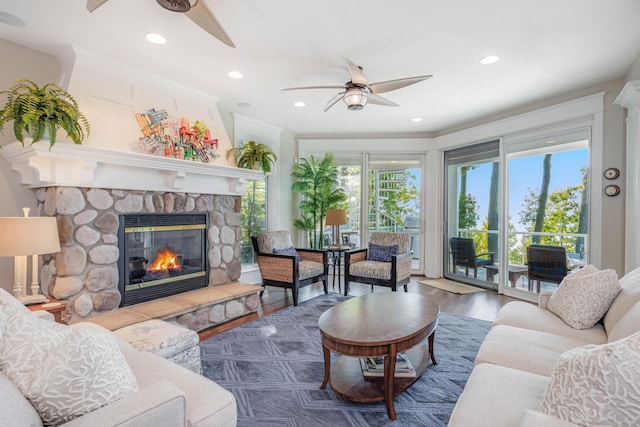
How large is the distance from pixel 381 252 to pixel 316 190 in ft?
5.20

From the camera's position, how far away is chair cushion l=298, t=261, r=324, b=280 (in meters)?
4.34

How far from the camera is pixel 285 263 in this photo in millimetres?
4262

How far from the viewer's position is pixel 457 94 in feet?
13.3

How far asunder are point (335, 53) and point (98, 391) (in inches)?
114

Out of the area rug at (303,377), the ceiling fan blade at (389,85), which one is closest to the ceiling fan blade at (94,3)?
the ceiling fan blade at (389,85)

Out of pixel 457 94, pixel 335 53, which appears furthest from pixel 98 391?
pixel 457 94

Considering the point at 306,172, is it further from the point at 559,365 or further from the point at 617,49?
the point at 559,365

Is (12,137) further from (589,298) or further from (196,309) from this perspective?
(589,298)

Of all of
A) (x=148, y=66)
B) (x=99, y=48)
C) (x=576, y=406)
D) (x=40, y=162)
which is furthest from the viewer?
(x=148, y=66)

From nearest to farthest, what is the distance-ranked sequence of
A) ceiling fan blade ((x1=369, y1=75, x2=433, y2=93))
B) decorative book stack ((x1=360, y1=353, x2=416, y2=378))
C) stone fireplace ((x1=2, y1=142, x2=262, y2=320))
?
decorative book stack ((x1=360, y1=353, x2=416, y2=378)) < stone fireplace ((x1=2, y1=142, x2=262, y2=320)) < ceiling fan blade ((x1=369, y1=75, x2=433, y2=93))

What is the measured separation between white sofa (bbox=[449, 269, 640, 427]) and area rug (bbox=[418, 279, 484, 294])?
2.66 metres

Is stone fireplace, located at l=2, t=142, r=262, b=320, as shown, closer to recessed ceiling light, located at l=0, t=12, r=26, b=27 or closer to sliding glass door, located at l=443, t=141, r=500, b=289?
recessed ceiling light, located at l=0, t=12, r=26, b=27

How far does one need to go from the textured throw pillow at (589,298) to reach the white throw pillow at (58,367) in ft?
8.33

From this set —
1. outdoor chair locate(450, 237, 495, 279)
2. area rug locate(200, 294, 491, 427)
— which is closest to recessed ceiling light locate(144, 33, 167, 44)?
area rug locate(200, 294, 491, 427)
